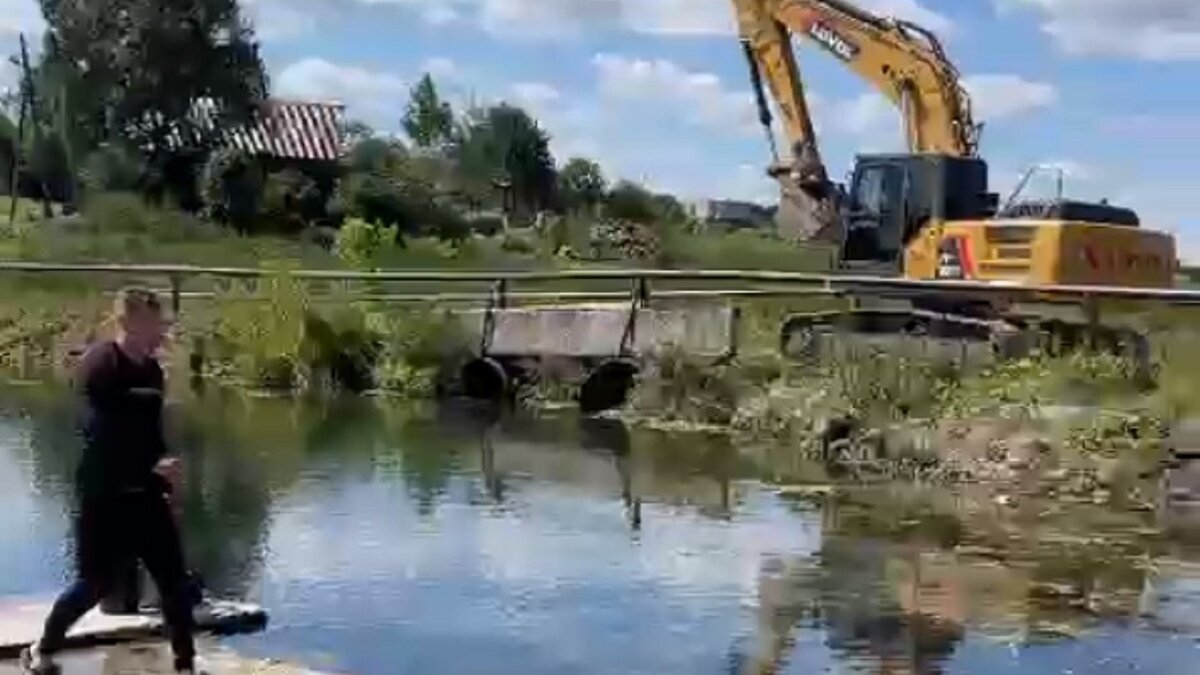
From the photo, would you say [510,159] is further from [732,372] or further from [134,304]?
[134,304]

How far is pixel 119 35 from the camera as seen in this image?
6028cm

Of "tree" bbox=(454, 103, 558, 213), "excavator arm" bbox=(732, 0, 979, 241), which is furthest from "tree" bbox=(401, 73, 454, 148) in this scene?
"excavator arm" bbox=(732, 0, 979, 241)

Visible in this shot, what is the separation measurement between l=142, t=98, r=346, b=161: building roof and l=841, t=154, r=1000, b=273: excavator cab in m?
32.8

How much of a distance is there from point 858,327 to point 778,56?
8793 millimetres

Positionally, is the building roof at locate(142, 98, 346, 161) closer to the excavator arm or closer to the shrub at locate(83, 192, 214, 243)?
the shrub at locate(83, 192, 214, 243)

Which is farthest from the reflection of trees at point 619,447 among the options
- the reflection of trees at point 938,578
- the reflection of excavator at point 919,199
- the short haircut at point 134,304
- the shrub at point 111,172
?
the shrub at point 111,172

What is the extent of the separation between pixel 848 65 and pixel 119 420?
2396 cm

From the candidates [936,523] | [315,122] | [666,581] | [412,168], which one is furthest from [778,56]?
[315,122]

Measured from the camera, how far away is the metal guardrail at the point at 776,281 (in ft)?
68.9

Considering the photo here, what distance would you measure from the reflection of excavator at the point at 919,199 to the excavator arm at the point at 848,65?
1cm

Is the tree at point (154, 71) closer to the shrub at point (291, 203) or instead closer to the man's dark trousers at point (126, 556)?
the shrub at point (291, 203)

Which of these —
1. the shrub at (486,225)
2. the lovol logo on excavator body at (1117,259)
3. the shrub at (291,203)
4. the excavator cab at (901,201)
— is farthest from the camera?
the shrub at (486,225)

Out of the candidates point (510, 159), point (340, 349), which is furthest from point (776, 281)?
point (510, 159)

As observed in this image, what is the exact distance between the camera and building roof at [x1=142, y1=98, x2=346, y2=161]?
60.1 metres
